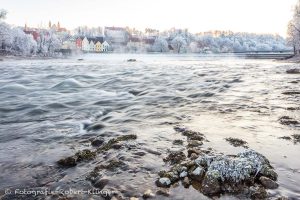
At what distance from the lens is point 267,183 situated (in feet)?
18.7

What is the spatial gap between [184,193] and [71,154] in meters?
3.52

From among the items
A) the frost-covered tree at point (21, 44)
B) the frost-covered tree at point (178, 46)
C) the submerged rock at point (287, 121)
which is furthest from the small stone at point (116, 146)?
the frost-covered tree at point (178, 46)

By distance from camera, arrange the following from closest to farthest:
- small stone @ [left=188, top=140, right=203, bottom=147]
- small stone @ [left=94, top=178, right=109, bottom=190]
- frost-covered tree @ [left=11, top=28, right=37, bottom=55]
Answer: small stone @ [left=94, top=178, right=109, bottom=190]
small stone @ [left=188, top=140, right=203, bottom=147]
frost-covered tree @ [left=11, top=28, right=37, bottom=55]

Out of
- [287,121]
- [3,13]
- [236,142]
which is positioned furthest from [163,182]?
[3,13]

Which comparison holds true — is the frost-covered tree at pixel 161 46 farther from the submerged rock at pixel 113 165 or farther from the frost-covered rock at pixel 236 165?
the frost-covered rock at pixel 236 165

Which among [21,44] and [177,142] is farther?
[21,44]

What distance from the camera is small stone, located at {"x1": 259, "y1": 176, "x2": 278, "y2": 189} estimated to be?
223 inches

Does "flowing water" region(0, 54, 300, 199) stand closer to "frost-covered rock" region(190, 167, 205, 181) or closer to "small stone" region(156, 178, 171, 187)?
"small stone" region(156, 178, 171, 187)

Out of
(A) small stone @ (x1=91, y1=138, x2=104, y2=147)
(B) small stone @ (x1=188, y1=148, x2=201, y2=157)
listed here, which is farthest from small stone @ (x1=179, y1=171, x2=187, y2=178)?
(A) small stone @ (x1=91, y1=138, x2=104, y2=147)

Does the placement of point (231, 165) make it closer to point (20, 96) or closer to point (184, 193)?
point (184, 193)

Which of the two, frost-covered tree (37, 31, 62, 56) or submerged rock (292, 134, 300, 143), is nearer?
submerged rock (292, 134, 300, 143)

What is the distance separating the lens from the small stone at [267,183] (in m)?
5.66

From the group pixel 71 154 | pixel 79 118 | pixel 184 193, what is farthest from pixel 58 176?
pixel 79 118

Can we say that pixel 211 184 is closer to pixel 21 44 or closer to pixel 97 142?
pixel 97 142
